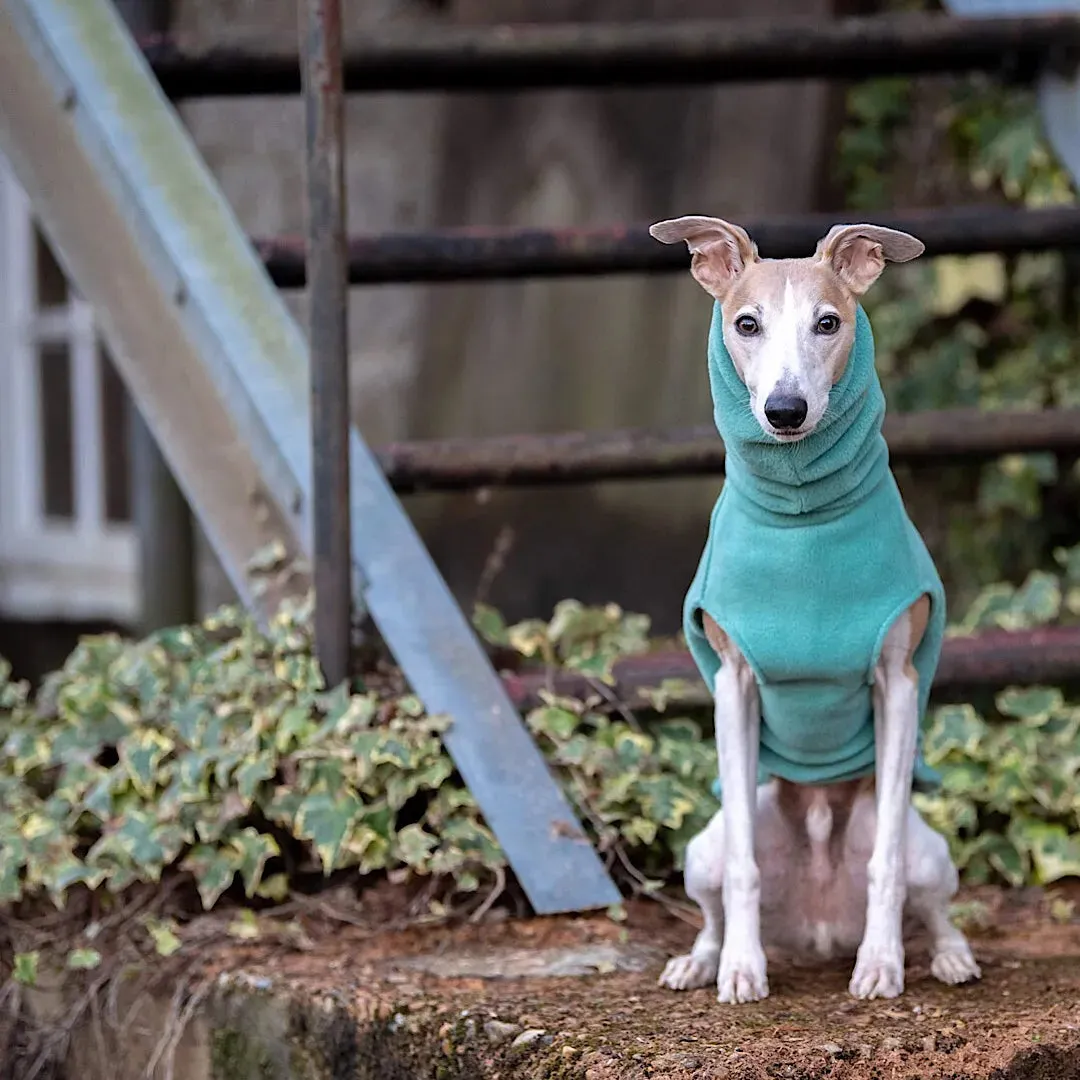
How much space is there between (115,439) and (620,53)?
3.13 m

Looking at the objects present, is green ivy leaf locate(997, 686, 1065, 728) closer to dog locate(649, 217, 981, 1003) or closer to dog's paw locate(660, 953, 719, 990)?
dog locate(649, 217, 981, 1003)

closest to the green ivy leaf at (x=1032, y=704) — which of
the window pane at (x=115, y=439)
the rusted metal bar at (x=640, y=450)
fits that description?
the rusted metal bar at (x=640, y=450)

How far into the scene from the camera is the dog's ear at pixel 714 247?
88.8 inches

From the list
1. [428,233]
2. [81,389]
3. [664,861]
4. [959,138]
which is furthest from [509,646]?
[81,389]

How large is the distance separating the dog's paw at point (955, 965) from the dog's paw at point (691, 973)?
1.08ft

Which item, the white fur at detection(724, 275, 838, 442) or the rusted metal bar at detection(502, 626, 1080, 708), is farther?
the rusted metal bar at detection(502, 626, 1080, 708)

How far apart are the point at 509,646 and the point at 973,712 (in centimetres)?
95

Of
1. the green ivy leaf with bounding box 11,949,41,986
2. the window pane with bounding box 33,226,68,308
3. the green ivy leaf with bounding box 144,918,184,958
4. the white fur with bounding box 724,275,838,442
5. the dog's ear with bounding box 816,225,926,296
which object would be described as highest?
the window pane with bounding box 33,226,68,308

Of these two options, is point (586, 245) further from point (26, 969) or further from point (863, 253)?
point (26, 969)

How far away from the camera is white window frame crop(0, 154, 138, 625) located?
6078 mm

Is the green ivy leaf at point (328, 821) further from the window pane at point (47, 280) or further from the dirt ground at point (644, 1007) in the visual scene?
the window pane at point (47, 280)

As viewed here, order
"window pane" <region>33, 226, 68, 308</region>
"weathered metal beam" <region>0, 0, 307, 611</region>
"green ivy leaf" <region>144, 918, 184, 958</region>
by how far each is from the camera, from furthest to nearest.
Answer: "window pane" <region>33, 226, 68, 308</region> → "weathered metal beam" <region>0, 0, 307, 611</region> → "green ivy leaf" <region>144, 918, 184, 958</region>

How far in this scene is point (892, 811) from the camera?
2.34 metres

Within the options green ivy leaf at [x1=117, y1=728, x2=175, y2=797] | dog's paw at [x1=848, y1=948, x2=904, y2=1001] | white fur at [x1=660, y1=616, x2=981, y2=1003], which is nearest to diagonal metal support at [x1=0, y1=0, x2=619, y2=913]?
green ivy leaf at [x1=117, y1=728, x2=175, y2=797]
